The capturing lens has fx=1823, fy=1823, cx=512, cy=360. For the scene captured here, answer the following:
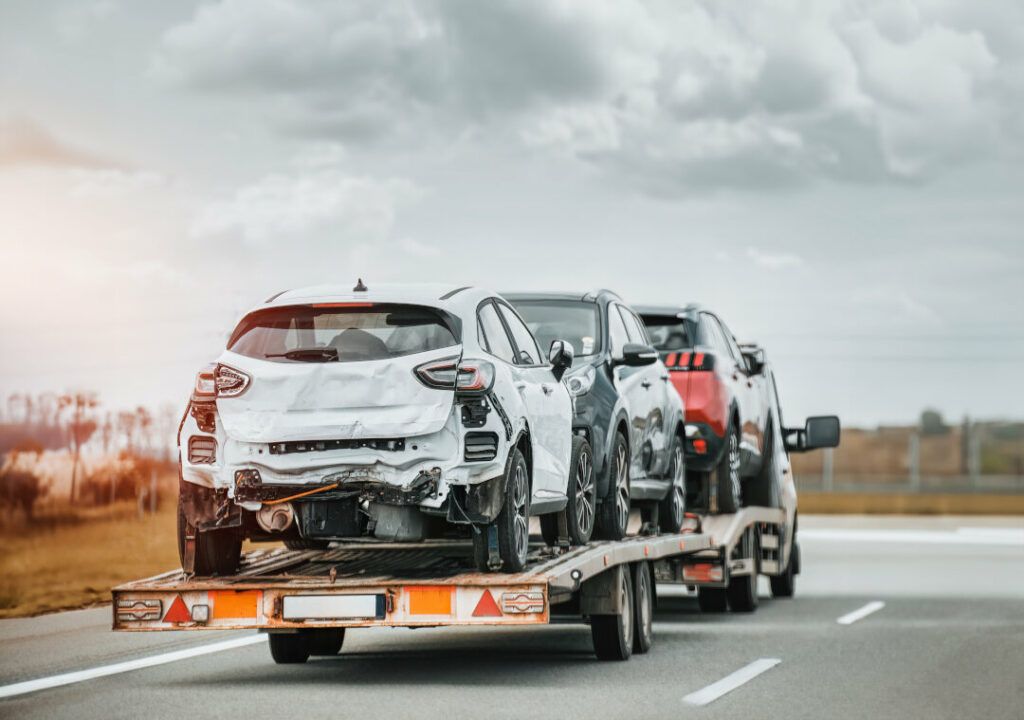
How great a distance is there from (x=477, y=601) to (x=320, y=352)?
1.64 m

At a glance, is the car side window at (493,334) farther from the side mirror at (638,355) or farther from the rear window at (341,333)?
Result: the side mirror at (638,355)

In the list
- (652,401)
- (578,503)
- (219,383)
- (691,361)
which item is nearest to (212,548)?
(219,383)

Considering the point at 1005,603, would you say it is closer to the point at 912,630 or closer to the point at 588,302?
the point at 912,630

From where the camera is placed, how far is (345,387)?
32.9 ft

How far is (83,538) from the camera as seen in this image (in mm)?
22219

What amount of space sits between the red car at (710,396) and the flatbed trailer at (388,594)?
3822 mm

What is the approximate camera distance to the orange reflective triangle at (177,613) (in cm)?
1039

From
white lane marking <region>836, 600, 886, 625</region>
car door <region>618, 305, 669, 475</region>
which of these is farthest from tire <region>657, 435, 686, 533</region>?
white lane marking <region>836, 600, 886, 625</region>

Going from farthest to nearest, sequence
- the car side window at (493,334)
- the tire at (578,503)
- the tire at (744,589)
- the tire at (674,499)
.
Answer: the tire at (744,589), the tire at (674,499), the tire at (578,503), the car side window at (493,334)

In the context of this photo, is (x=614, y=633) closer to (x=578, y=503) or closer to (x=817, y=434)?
(x=578, y=503)

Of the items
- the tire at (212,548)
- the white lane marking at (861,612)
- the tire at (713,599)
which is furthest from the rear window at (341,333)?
the tire at (713,599)

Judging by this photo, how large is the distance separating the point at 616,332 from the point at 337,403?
458cm

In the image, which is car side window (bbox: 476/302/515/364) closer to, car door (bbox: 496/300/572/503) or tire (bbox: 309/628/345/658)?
car door (bbox: 496/300/572/503)

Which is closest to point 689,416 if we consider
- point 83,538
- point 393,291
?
point 393,291
